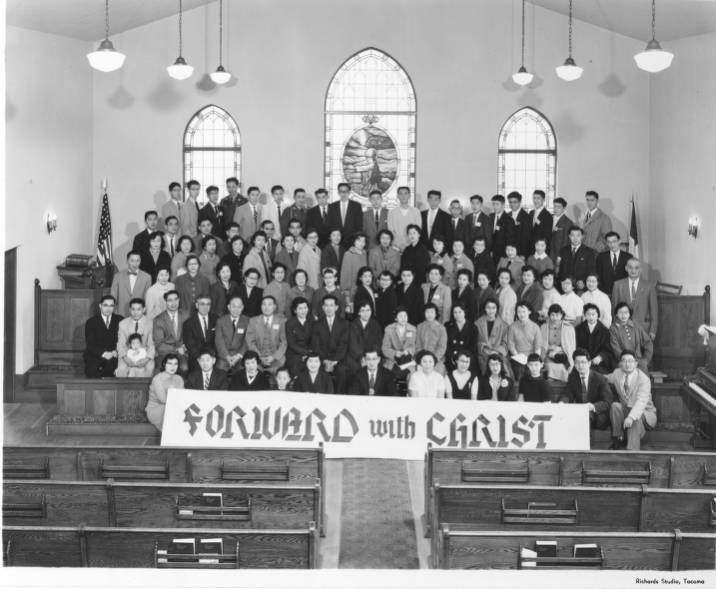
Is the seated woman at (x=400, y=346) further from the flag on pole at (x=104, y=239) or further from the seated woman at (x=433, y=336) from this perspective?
the flag on pole at (x=104, y=239)

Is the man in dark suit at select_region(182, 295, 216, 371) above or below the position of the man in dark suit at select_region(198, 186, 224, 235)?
below

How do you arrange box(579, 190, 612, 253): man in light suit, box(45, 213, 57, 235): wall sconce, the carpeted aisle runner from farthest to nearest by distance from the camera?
box(579, 190, 612, 253): man in light suit → box(45, 213, 57, 235): wall sconce → the carpeted aisle runner

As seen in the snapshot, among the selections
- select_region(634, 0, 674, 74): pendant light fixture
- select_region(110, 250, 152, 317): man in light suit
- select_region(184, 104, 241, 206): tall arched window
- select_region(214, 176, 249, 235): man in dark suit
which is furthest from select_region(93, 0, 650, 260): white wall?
select_region(634, 0, 674, 74): pendant light fixture

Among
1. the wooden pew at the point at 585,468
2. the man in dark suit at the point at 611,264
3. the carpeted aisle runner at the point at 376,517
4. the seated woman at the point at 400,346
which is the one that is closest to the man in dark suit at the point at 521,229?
the man in dark suit at the point at 611,264

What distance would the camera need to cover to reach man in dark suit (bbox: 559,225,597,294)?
1243 cm

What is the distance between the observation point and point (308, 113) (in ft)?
49.6

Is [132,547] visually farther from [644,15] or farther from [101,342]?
[644,15]

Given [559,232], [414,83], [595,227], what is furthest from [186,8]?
[595,227]

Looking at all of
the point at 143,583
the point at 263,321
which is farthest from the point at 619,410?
the point at 143,583

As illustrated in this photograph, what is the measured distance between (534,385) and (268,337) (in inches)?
115

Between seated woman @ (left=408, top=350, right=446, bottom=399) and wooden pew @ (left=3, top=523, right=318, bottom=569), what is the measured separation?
13.0 ft

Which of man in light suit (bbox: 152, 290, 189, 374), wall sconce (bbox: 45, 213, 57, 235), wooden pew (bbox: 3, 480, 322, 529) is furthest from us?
wall sconce (bbox: 45, 213, 57, 235)

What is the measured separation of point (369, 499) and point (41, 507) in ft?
9.52

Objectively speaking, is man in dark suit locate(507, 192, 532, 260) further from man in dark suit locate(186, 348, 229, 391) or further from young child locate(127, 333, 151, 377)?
young child locate(127, 333, 151, 377)
